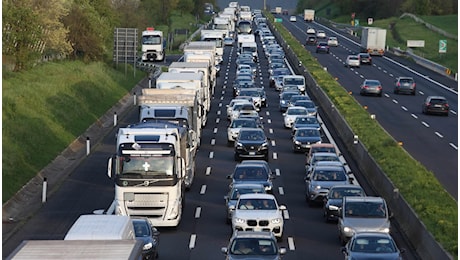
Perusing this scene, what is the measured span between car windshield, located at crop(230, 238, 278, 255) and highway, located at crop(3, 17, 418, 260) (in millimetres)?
3096

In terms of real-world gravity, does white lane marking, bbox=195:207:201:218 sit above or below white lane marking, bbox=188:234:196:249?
below

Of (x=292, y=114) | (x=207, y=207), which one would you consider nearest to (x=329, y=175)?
(x=207, y=207)

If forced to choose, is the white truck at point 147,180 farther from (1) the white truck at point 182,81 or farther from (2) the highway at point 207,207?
(1) the white truck at point 182,81

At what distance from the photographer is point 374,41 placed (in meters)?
123

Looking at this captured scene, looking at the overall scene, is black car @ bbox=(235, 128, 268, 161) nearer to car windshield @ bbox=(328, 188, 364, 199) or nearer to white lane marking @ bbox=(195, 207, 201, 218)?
white lane marking @ bbox=(195, 207, 201, 218)

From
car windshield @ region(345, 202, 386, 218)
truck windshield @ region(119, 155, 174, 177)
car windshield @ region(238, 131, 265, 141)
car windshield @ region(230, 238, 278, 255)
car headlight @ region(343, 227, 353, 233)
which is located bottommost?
car windshield @ region(238, 131, 265, 141)

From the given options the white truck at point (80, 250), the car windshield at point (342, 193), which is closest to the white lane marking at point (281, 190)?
the car windshield at point (342, 193)

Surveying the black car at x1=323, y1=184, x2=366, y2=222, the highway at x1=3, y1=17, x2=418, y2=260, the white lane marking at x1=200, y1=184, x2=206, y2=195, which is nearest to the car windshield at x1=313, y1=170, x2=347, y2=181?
the highway at x1=3, y1=17, x2=418, y2=260

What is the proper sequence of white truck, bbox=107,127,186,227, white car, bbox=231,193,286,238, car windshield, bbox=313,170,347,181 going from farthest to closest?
car windshield, bbox=313,170,347,181 → white truck, bbox=107,127,186,227 → white car, bbox=231,193,286,238

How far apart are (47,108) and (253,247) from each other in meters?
32.4

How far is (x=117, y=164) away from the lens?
32906mm

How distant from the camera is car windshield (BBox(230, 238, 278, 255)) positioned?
2641 centimetres

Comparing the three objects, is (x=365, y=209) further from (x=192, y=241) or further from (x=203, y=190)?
(x=203, y=190)

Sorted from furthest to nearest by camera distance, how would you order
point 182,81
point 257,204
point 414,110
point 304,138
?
point 414,110
point 182,81
point 304,138
point 257,204
